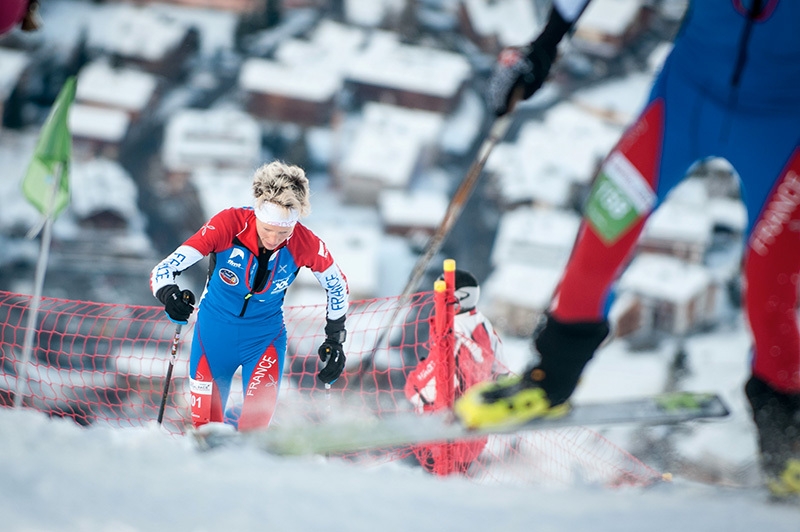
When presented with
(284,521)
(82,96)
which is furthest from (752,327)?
(82,96)

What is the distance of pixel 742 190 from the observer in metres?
1.77

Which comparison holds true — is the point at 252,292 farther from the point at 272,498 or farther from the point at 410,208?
the point at 410,208

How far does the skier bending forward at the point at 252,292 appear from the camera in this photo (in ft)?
8.02

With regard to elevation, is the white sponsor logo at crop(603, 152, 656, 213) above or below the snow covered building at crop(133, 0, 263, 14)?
below

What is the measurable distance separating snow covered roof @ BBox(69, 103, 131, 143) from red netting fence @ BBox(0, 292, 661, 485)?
661cm

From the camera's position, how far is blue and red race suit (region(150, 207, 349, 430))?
2.58m

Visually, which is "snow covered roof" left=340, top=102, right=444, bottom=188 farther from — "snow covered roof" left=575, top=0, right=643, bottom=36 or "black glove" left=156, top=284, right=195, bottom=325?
"black glove" left=156, top=284, right=195, bottom=325

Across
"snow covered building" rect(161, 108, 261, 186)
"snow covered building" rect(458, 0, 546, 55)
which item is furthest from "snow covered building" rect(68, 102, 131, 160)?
"snow covered building" rect(458, 0, 546, 55)

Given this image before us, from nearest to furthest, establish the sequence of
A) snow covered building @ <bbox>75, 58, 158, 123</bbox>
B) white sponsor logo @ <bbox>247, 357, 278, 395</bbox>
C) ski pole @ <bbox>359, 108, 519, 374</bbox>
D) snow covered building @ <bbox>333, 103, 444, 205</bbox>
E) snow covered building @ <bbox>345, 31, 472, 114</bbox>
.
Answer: ski pole @ <bbox>359, 108, 519, 374</bbox>
white sponsor logo @ <bbox>247, 357, 278, 395</bbox>
snow covered building @ <bbox>333, 103, 444, 205</bbox>
snow covered building @ <bbox>75, 58, 158, 123</bbox>
snow covered building @ <bbox>345, 31, 472, 114</bbox>

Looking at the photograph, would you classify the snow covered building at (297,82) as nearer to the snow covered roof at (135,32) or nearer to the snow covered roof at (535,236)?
the snow covered roof at (135,32)

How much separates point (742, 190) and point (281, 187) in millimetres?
1363

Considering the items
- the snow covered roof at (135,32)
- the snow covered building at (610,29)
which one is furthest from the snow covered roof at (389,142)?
the snow covered roof at (135,32)

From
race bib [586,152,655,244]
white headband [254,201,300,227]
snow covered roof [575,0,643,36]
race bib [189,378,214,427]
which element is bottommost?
race bib [189,378,214,427]

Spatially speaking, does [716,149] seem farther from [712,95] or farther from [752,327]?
[752,327]
